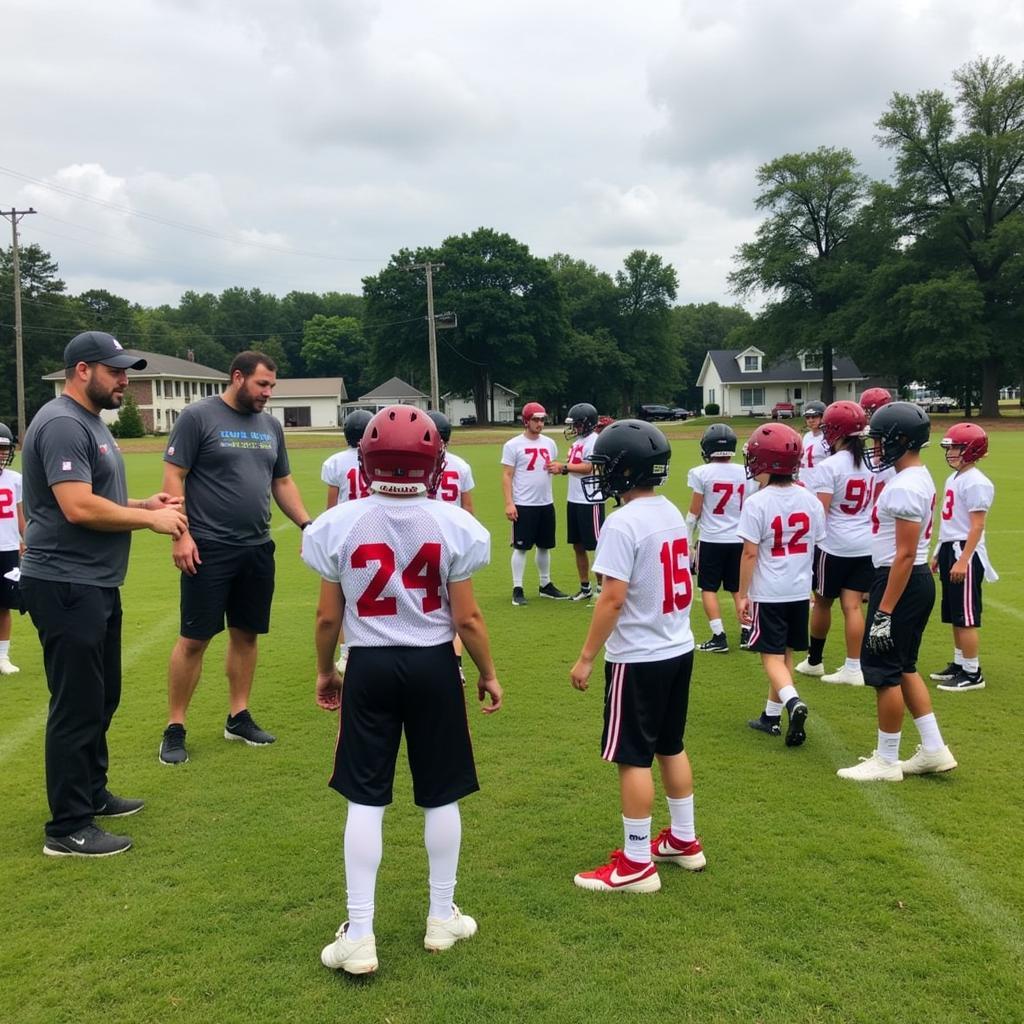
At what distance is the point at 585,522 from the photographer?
998 centimetres

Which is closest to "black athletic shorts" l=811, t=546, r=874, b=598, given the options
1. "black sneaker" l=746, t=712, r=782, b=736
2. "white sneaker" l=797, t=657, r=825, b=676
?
"white sneaker" l=797, t=657, r=825, b=676

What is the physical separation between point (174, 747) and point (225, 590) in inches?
41.9

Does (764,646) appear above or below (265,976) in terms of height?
above

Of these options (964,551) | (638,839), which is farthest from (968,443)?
(638,839)

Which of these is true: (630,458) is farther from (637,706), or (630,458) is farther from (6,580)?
(6,580)

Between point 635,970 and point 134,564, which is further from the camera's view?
point 134,564

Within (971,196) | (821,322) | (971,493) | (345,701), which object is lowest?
(345,701)

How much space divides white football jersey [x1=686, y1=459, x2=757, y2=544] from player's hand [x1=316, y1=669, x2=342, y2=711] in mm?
4791

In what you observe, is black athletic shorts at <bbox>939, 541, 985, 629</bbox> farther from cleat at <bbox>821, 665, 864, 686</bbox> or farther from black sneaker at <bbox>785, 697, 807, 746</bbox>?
black sneaker at <bbox>785, 697, 807, 746</bbox>

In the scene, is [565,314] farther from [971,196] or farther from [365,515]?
[365,515]

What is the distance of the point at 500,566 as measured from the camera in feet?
40.8

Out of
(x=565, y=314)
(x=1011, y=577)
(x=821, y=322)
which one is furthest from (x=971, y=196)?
(x=1011, y=577)

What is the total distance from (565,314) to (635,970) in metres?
74.7

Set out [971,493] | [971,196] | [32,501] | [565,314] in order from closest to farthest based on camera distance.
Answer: [32,501] → [971,493] → [971,196] → [565,314]
